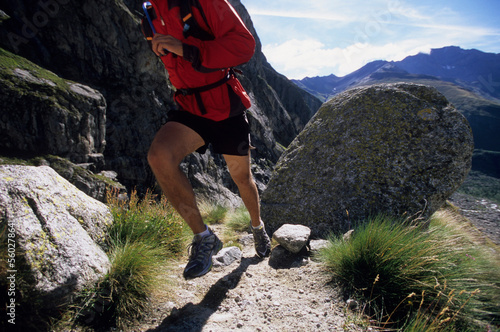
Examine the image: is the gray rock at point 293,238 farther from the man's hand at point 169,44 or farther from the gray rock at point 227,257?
the man's hand at point 169,44

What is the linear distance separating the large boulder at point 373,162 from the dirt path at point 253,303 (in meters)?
1.38

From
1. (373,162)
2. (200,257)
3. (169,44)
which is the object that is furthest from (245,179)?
(373,162)

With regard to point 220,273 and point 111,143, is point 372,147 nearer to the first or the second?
point 220,273

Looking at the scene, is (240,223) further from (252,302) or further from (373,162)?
(252,302)

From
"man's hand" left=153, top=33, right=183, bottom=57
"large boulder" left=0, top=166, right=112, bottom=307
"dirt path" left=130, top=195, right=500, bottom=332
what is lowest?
"dirt path" left=130, top=195, right=500, bottom=332

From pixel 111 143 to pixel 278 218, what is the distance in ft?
78.2

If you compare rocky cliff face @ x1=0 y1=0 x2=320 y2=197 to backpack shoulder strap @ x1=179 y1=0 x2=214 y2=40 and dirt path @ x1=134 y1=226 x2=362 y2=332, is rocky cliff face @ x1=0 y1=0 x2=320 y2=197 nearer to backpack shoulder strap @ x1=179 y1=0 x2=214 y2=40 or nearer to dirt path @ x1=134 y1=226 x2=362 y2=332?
backpack shoulder strap @ x1=179 y1=0 x2=214 y2=40

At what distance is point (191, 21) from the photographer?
2934mm

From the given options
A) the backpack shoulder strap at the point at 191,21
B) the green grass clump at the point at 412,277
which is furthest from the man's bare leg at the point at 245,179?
the backpack shoulder strap at the point at 191,21

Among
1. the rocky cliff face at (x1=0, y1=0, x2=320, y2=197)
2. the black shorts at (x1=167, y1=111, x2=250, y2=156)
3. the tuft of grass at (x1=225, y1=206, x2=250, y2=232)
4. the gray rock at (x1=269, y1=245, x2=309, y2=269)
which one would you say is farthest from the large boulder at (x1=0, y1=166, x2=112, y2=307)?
the rocky cliff face at (x1=0, y1=0, x2=320, y2=197)

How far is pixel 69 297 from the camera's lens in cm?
226

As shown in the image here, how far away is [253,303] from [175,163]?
171 centimetres

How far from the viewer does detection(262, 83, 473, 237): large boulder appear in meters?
4.29

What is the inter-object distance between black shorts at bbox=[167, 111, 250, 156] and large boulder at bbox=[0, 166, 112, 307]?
149 cm
